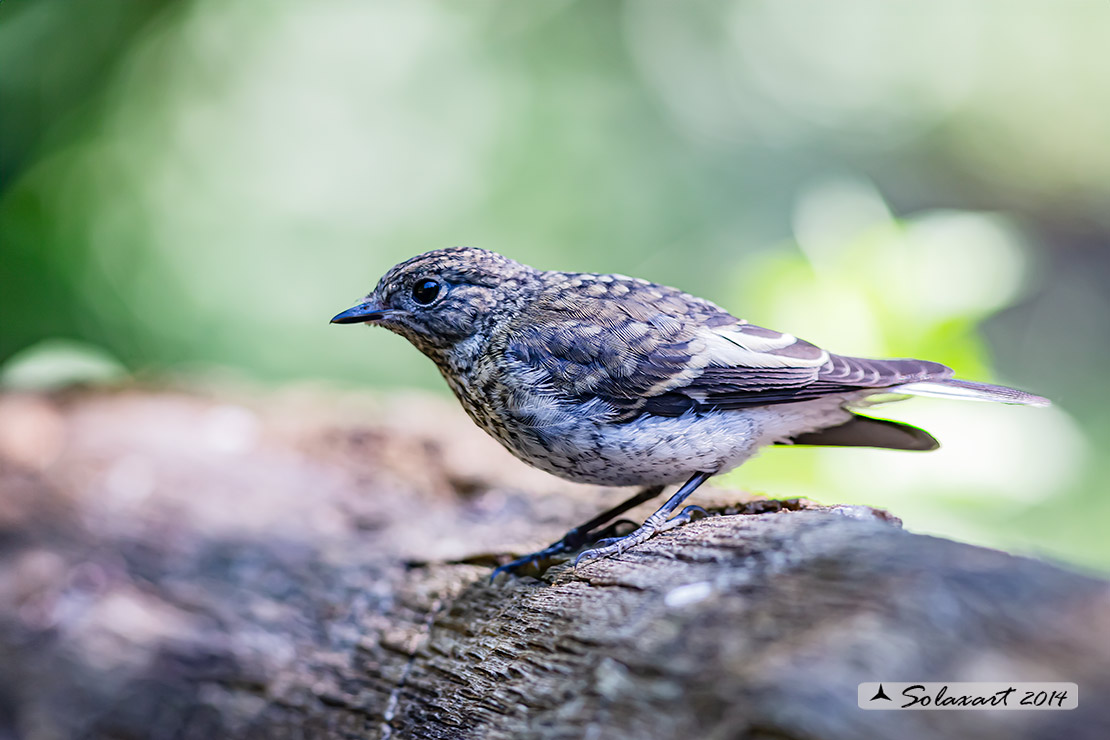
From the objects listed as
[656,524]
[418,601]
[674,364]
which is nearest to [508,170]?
[674,364]

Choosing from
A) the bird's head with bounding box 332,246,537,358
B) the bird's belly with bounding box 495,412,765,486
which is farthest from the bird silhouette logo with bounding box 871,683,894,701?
the bird's head with bounding box 332,246,537,358

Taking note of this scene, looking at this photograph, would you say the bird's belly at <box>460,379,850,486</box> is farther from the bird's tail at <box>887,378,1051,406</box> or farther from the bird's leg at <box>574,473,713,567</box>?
the bird's tail at <box>887,378,1051,406</box>

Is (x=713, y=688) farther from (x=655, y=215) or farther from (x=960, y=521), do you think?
(x=655, y=215)

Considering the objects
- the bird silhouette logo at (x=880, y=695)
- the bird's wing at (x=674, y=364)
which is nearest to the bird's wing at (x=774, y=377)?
the bird's wing at (x=674, y=364)

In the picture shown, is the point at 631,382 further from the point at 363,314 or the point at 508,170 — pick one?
the point at 508,170

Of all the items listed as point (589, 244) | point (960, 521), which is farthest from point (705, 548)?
point (589, 244)
